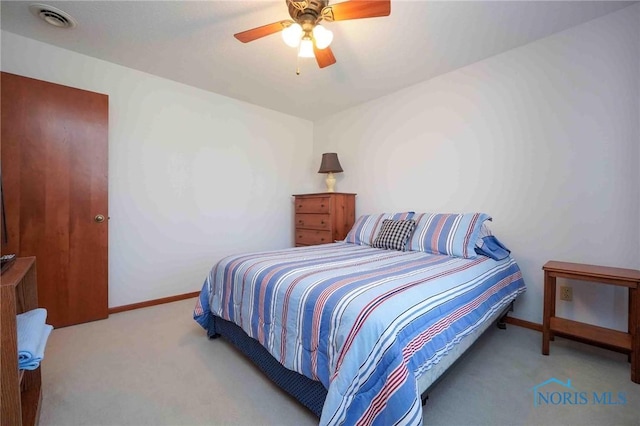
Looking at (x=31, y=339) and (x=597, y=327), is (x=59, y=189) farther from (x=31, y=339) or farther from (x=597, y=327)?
(x=597, y=327)

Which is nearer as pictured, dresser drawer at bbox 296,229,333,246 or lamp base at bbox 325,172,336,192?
dresser drawer at bbox 296,229,333,246

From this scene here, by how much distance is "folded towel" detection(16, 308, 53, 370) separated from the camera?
0.98 m

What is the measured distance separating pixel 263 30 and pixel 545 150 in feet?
7.67

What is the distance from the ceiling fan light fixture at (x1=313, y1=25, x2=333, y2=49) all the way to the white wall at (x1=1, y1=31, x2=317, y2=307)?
1.96 m

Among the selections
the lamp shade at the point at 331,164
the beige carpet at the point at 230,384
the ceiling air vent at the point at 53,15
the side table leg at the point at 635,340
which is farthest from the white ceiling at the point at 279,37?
the beige carpet at the point at 230,384

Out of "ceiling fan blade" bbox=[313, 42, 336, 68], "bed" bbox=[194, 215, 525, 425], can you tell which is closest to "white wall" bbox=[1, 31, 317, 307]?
"bed" bbox=[194, 215, 525, 425]

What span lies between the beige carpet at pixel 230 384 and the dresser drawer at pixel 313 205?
1.85 metres

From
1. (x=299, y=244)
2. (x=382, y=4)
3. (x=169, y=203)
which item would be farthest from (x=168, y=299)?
(x=382, y=4)

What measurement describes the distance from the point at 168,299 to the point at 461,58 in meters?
3.77

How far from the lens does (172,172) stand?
2.98m

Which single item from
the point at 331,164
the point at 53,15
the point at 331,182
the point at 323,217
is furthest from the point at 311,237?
the point at 53,15

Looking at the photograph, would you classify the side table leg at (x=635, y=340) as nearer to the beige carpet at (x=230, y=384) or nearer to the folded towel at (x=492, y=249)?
the beige carpet at (x=230, y=384)

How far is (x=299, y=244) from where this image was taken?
3699 millimetres

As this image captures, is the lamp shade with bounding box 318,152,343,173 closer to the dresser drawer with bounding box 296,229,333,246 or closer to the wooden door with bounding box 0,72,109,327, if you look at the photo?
the dresser drawer with bounding box 296,229,333,246
